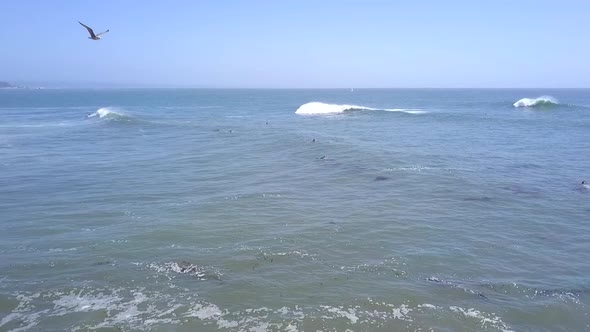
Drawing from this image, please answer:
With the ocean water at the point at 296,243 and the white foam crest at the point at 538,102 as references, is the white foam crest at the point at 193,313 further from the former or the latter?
the white foam crest at the point at 538,102

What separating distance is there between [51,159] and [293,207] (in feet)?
68.8

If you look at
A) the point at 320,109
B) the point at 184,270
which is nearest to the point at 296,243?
the point at 184,270

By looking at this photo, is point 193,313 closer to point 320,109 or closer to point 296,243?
point 296,243

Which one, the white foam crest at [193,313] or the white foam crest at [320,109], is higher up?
the white foam crest at [320,109]

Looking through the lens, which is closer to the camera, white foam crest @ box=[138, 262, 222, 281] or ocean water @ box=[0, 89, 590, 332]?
ocean water @ box=[0, 89, 590, 332]

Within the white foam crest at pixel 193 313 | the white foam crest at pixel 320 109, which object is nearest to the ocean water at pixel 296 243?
the white foam crest at pixel 193 313

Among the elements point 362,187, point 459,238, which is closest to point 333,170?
point 362,187

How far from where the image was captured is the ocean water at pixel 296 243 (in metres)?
11.5

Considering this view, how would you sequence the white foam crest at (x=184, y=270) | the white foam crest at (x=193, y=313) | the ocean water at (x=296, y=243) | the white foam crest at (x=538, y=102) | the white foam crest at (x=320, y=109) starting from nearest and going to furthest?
the white foam crest at (x=193, y=313)
the ocean water at (x=296, y=243)
the white foam crest at (x=184, y=270)
the white foam crest at (x=320, y=109)
the white foam crest at (x=538, y=102)

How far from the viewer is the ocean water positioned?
37.7 ft

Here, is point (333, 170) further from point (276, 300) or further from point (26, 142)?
point (26, 142)

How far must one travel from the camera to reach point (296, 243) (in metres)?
15.9

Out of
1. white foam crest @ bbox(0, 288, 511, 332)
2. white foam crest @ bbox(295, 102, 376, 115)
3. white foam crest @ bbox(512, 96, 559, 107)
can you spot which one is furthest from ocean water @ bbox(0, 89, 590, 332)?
white foam crest @ bbox(512, 96, 559, 107)

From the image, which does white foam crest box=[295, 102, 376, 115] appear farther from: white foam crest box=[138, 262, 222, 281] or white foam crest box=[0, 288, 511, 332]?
white foam crest box=[0, 288, 511, 332]
